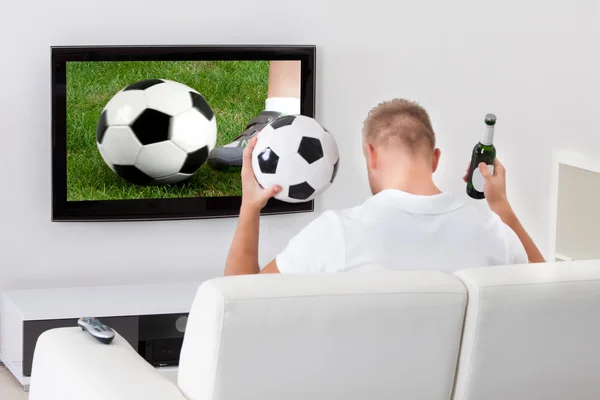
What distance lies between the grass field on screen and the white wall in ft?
0.42

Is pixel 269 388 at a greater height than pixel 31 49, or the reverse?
pixel 31 49

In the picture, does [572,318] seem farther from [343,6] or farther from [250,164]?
[343,6]

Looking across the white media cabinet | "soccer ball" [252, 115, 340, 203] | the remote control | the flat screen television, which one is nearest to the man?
"soccer ball" [252, 115, 340, 203]

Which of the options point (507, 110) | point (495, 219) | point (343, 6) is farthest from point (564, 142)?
point (495, 219)

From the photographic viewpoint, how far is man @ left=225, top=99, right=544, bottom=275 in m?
2.40

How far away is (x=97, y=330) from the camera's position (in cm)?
251

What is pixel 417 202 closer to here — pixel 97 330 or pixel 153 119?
pixel 97 330

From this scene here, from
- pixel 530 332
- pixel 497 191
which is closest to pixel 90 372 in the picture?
pixel 530 332

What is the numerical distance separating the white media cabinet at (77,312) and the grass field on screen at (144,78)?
46cm

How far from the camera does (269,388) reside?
2.05 metres

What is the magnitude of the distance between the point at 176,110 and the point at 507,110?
186 centimetres

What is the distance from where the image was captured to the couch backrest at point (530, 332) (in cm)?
218

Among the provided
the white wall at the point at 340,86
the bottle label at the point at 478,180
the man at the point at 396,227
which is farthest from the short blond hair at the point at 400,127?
the white wall at the point at 340,86

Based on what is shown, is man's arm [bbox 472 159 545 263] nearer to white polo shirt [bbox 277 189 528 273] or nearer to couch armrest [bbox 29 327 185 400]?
white polo shirt [bbox 277 189 528 273]
